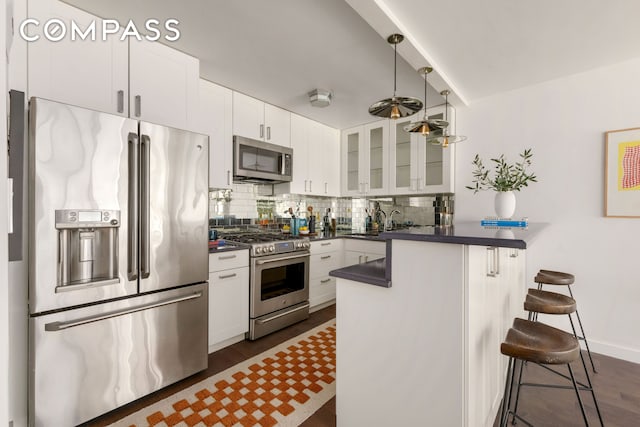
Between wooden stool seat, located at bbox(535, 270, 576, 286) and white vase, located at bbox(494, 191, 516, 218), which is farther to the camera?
wooden stool seat, located at bbox(535, 270, 576, 286)

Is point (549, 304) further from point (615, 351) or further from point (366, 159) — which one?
point (366, 159)

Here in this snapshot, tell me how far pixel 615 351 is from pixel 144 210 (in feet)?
12.6

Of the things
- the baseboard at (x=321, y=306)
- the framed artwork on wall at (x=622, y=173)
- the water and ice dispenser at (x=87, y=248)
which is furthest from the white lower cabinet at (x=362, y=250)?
the water and ice dispenser at (x=87, y=248)

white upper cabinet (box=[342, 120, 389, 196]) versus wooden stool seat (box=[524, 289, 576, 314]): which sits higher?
white upper cabinet (box=[342, 120, 389, 196])

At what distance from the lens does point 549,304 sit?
5.77 feet

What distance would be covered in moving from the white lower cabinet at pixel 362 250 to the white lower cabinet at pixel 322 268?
0.40 feet

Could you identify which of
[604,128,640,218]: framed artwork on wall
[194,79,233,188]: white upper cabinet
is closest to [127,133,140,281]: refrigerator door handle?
A: [194,79,233,188]: white upper cabinet

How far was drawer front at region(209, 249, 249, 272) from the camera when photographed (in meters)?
2.43

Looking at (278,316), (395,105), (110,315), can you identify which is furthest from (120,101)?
(278,316)

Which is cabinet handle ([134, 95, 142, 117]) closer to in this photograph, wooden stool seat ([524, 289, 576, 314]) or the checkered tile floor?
the checkered tile floor

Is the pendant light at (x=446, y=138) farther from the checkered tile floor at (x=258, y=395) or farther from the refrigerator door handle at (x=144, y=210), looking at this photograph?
the refrigerator door handle at (x=144, y=210)

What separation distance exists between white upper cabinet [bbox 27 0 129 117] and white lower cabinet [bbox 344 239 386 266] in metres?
2.72

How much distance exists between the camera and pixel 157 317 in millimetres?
1873

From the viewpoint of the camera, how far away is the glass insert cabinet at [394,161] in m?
3.38
